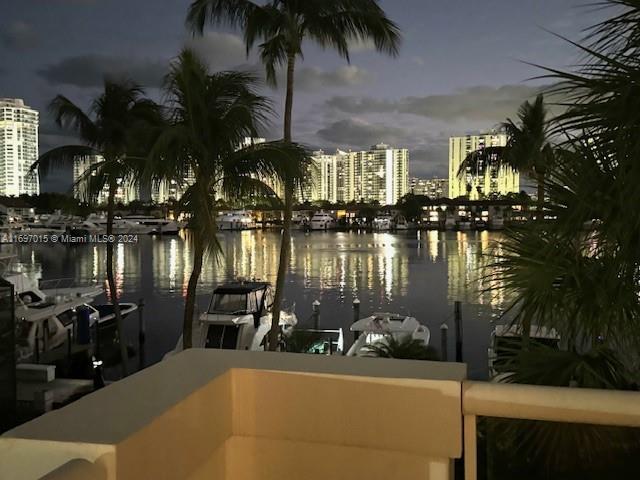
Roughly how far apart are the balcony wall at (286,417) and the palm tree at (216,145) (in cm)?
734

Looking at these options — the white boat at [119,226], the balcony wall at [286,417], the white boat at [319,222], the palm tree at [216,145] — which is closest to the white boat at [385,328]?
the palm tree at [216,145]

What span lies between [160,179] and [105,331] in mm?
13494

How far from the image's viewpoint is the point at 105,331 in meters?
21.2

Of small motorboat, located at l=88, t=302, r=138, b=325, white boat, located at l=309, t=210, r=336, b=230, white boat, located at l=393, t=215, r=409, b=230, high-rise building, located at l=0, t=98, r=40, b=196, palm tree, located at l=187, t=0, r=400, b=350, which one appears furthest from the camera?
white boat, located at l=309, t=210, r=336, b=230

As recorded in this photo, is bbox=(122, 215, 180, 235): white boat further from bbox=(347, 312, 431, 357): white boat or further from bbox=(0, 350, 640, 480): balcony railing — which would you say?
bbox=(0, 350, 640, 480): balcony railing

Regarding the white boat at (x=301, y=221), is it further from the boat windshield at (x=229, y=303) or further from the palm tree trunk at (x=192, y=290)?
the palm tree trunk at (x=192, y=290)

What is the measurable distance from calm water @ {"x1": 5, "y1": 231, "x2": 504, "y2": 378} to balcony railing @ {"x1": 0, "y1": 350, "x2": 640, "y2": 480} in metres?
8.79

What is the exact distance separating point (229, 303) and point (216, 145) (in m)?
7.33


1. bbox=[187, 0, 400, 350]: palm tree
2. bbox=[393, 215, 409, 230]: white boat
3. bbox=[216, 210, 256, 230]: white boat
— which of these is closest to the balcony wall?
bbox=[187, 0, 400, 350]: palm tree

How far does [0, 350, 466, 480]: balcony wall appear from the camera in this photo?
202cm

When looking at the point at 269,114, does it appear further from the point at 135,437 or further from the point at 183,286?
the point at 183,286

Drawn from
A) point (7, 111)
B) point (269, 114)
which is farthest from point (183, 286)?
point (269, 114)

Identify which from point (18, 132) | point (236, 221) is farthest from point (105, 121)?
point (236, 221)

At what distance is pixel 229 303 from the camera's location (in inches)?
652
